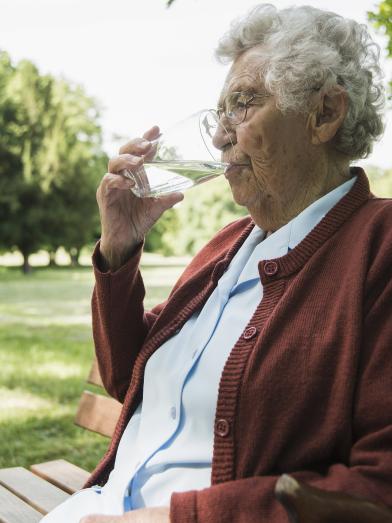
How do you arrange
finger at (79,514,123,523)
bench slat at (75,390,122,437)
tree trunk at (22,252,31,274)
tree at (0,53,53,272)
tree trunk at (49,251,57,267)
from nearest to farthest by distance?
finger at (79,514,123,523) < bench slat at (75,390,122,437) < tree trunk at (22,252,31,274) < tree at (0,53,53,272) < tree trunk at (49,251,57,267)

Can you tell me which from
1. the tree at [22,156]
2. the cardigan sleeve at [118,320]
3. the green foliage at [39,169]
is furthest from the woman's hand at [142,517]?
the green foliage at [39,169]

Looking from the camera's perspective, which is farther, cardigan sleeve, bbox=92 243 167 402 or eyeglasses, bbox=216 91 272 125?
cardigan sleeve, bbox=92 243 167 402

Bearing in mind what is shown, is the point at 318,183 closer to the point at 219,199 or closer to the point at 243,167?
the point at 243,167

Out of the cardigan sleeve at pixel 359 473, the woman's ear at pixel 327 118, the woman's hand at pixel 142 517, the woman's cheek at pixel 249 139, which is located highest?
the woman's ear at pixel 327 118

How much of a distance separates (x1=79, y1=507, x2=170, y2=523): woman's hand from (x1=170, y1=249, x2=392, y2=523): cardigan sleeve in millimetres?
79

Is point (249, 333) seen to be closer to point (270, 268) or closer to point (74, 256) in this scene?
point (270, 268)

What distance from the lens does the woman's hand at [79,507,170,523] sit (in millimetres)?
1559

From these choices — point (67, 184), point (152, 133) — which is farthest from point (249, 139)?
point (67, 184)

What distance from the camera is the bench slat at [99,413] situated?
2.85m

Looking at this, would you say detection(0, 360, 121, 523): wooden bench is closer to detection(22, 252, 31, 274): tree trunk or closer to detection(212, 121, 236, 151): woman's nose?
detection(212, 121, 236, 151): woman's nose

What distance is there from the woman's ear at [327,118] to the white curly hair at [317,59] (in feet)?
0.08

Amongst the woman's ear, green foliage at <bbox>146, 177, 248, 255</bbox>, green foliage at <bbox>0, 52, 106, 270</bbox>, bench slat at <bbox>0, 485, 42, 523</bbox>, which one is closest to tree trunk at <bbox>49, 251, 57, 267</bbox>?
green foliage at <bbox>0, 52, 106, 270</bbox>

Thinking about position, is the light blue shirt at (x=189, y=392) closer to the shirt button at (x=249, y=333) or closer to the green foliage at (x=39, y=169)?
the shirt button at (x=249, y=333)

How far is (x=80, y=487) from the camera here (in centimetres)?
256
